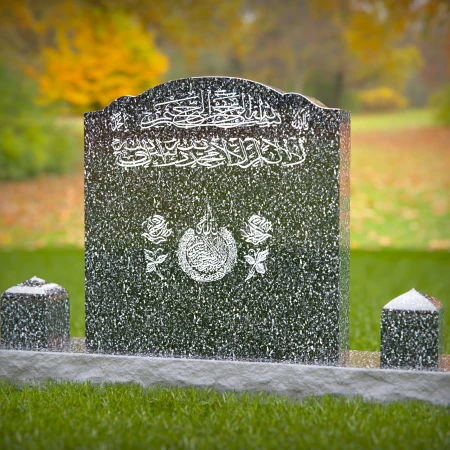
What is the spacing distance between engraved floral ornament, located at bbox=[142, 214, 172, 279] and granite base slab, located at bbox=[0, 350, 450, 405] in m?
0.57

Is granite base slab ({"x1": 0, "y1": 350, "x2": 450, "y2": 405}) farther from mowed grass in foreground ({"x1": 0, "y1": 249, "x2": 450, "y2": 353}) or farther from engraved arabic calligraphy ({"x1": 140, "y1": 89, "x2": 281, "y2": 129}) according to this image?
mowed grass in foreground ({"x1": 0, "y1": 249, "x2": 450, "y2": 353})

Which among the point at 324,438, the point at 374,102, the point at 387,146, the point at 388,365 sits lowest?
the point at 324,438

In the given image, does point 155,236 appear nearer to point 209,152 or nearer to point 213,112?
point 209,152

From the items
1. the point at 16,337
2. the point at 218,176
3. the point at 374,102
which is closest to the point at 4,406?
the point at 16,337

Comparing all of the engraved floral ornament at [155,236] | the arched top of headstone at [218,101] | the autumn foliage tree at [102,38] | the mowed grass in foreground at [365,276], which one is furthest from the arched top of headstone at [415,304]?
the autumn foliage tree at [102,38]

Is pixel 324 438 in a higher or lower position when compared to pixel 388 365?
lower

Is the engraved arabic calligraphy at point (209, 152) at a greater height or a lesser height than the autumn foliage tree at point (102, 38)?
lesser

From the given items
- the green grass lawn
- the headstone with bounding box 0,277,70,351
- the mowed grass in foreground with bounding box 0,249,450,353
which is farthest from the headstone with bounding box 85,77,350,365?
the green grass lawn

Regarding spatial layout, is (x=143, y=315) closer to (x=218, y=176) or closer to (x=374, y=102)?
(x=218, y=176)

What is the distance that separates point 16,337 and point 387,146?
11.3 metres

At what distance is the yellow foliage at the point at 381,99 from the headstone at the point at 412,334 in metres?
11.3

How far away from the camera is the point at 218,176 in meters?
4.45

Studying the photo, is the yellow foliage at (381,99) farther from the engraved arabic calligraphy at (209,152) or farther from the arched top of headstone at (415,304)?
the arched top of headstone at (415,304)

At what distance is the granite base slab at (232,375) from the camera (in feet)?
13.4
